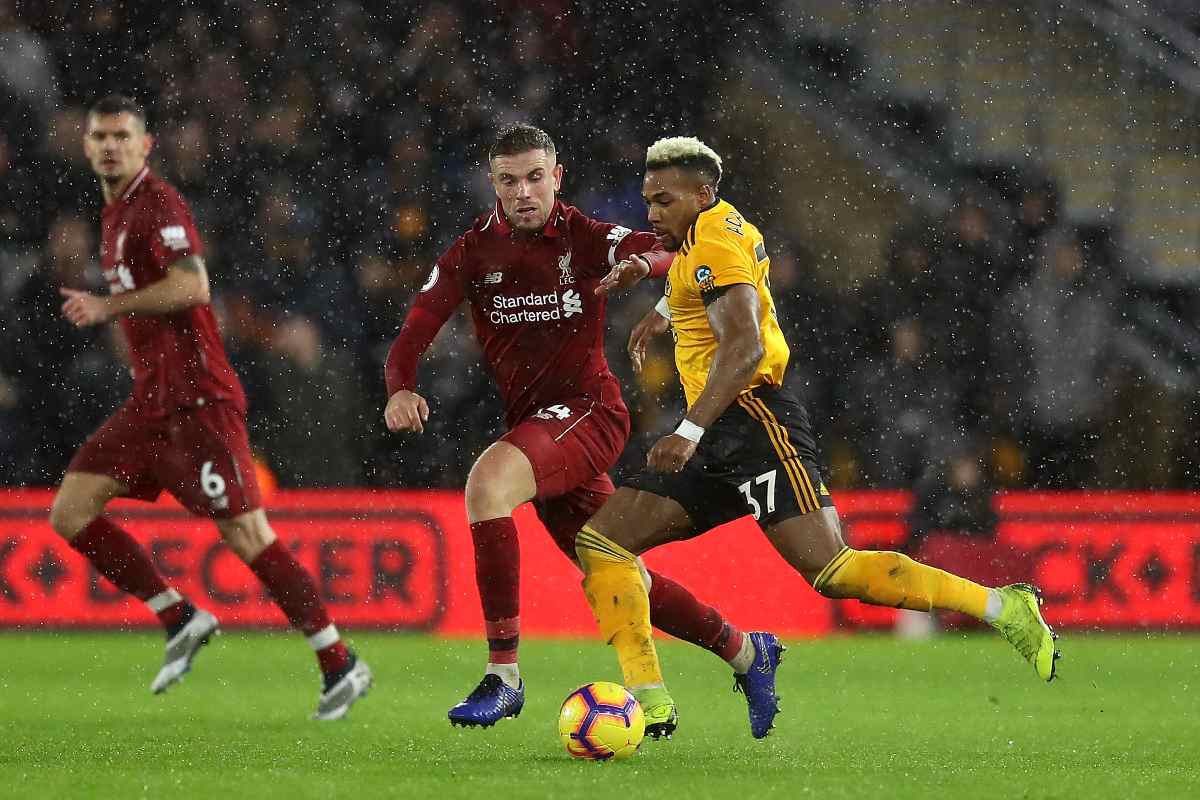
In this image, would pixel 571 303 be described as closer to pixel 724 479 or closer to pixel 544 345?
pixel 544 345

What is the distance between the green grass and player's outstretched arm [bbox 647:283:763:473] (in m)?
0.86

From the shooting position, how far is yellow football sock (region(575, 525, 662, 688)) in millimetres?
5637

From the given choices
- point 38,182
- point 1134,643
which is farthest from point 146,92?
point 1134,643

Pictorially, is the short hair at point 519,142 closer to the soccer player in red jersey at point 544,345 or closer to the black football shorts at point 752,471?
the soccer player in red jersey at point 544,345

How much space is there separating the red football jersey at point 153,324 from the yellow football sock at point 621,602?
5.73 feet

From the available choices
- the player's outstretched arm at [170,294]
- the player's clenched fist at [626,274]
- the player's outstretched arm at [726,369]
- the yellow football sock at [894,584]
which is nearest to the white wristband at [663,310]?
the player's clenched fist at [626,274]

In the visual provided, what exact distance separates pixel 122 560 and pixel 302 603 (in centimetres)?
70

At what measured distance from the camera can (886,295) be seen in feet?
38.7

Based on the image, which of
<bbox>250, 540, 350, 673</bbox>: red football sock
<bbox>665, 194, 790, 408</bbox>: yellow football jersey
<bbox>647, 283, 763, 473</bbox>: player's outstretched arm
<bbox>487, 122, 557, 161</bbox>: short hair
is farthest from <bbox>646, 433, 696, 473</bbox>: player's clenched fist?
<bbox>250, 540, 350, 673</bbox>: red football sock

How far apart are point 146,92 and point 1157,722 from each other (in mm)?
8014

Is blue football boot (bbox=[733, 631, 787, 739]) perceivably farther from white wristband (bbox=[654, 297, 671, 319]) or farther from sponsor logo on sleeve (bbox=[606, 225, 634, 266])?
sponsor logo on sleeve (bbox=[606, 225, 634, 266])

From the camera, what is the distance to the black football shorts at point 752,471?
549 cm

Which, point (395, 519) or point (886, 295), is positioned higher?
point (886, 295)

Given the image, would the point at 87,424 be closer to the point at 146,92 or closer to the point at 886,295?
the point at 146,92
